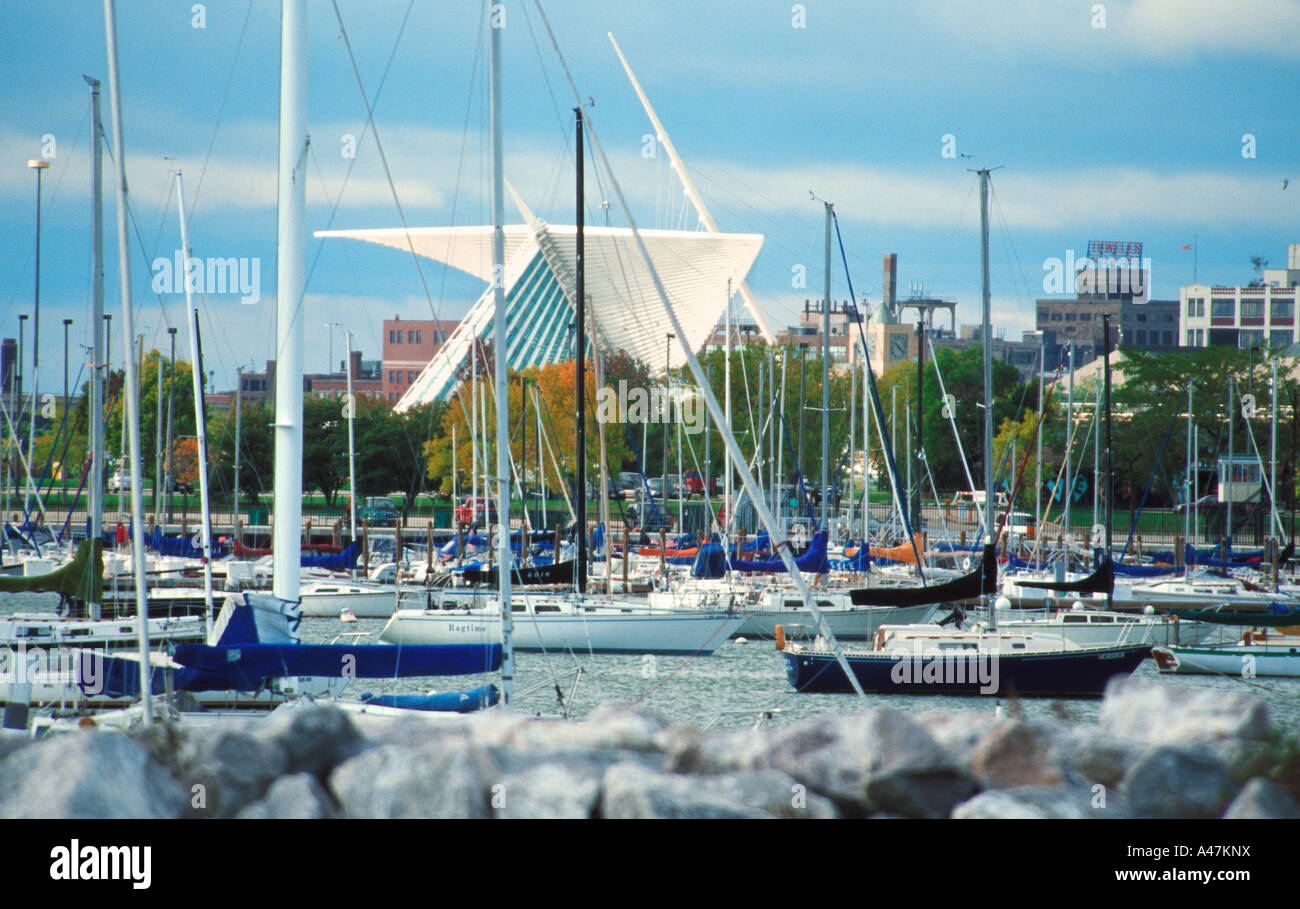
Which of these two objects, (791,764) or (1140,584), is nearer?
(791,764)

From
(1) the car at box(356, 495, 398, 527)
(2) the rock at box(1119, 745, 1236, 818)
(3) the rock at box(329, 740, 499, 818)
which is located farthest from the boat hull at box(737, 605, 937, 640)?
(1) the car at box(356, 495, 398, 527)

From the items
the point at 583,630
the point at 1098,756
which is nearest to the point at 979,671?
the point at 583,630

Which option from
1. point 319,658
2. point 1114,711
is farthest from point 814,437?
point 1114,711

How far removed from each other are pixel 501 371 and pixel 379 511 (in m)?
49.7

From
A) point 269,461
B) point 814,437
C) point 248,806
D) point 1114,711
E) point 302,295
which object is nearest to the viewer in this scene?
point 248,806

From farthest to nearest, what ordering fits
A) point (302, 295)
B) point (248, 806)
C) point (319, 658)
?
1. point (319, 658)
2. point (302, 295)
3. point (248, 806)

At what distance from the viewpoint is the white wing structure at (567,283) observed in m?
92.8

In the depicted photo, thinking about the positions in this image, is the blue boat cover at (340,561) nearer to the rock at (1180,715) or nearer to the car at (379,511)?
the car at (379,511)

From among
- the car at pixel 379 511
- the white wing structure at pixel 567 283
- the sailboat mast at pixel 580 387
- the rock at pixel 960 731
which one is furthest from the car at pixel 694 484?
the rock at pixel 960 731

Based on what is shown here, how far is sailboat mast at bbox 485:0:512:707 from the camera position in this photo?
41.0 ft
